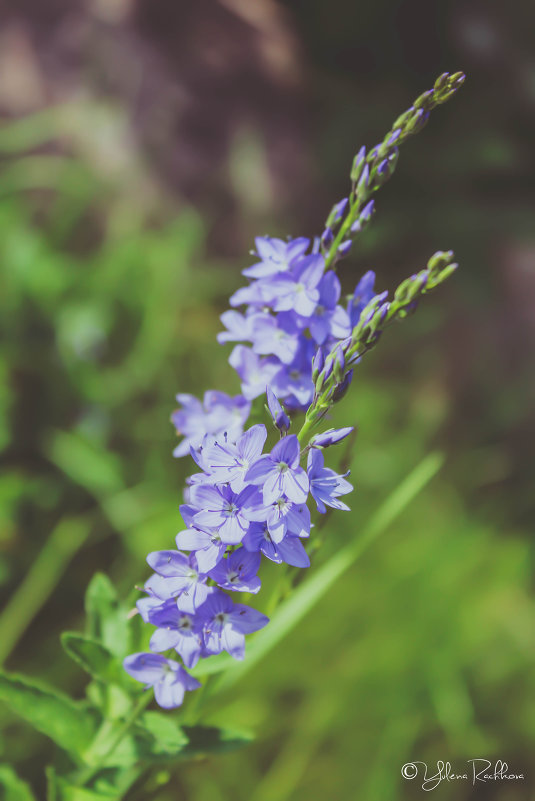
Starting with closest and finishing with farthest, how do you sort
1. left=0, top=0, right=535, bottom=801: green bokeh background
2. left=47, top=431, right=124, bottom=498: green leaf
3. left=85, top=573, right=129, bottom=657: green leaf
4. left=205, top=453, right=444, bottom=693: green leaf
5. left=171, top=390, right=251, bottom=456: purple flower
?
1. left=171, top=390, right=251, bottom=456: purple flower
2. left=85, top=573, right=129, bottom=657: green leaf
3. left=205, top=453, right=444, bottom=693: green leaf
4. left=0, top=0, right=535, bottom=801: green bokeh background
5. left=47, top=431, right=124, bottom=498: green leaf

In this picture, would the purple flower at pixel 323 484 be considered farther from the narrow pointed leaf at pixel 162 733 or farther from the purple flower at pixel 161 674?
the narrow pointed leaf at pixel 162 733

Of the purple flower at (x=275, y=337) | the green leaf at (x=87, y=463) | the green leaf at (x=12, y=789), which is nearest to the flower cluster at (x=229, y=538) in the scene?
the purple flower at (x=275, y=337)

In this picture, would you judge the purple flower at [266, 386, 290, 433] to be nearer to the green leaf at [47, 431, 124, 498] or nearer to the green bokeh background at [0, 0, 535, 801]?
the green bokeh background at [0, 0, 535, 801]

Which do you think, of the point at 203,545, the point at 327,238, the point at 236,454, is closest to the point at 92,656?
the point at 203,545

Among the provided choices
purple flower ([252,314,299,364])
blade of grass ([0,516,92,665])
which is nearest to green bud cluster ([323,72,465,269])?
purple flower ([252,314,299,364])

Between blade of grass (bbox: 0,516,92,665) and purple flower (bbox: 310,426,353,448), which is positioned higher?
blade of grass (bbox: 0,516,92,665)
